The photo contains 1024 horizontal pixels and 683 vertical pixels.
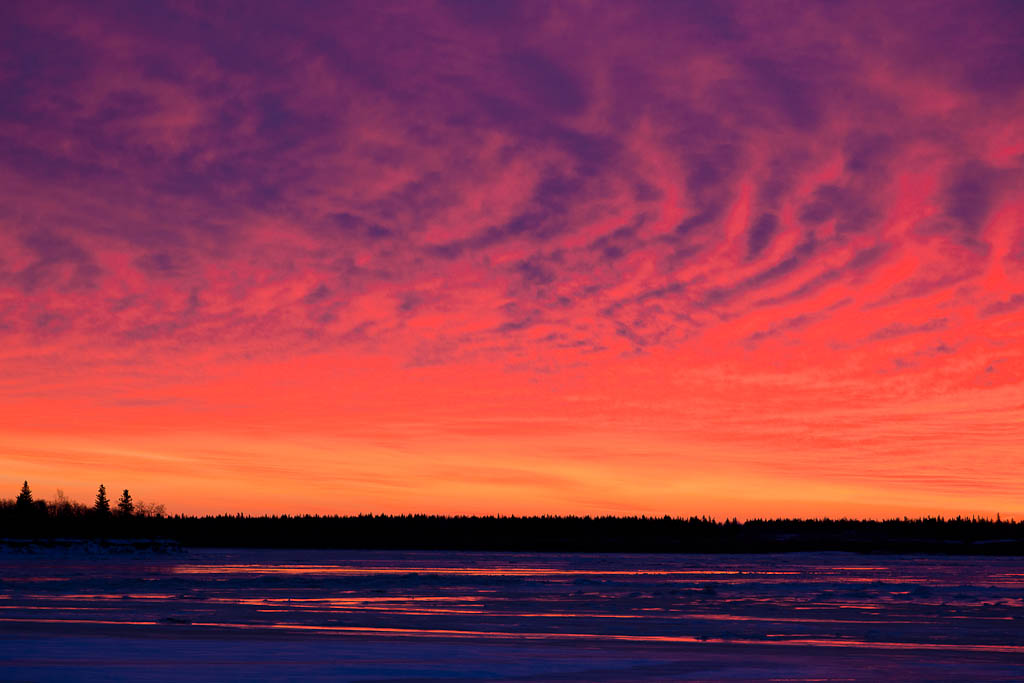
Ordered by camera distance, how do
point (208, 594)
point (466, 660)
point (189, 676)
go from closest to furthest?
1. point (189, 676)
2. point (466, 660)
3. point (208, 594)

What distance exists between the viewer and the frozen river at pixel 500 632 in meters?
15.9

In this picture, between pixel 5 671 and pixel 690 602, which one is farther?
pixel 690 602

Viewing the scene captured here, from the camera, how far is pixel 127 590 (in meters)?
37.1

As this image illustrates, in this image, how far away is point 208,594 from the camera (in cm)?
3494

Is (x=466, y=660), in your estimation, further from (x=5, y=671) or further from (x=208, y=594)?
(x=208, y=594)

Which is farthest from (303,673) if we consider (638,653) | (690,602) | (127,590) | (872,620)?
(127,590)

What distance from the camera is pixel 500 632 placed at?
73.7 ft

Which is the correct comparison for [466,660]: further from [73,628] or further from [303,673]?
[73,628]

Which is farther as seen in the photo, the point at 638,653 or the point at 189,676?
the point at 638,653

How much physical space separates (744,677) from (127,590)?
1077 inches

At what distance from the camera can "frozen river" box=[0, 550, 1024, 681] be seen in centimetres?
1591

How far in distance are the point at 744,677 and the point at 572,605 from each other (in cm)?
1653

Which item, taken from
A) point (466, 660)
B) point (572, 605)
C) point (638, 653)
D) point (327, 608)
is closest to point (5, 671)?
point (466, 660)

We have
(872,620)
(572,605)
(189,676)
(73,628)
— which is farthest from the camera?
(572,605)
